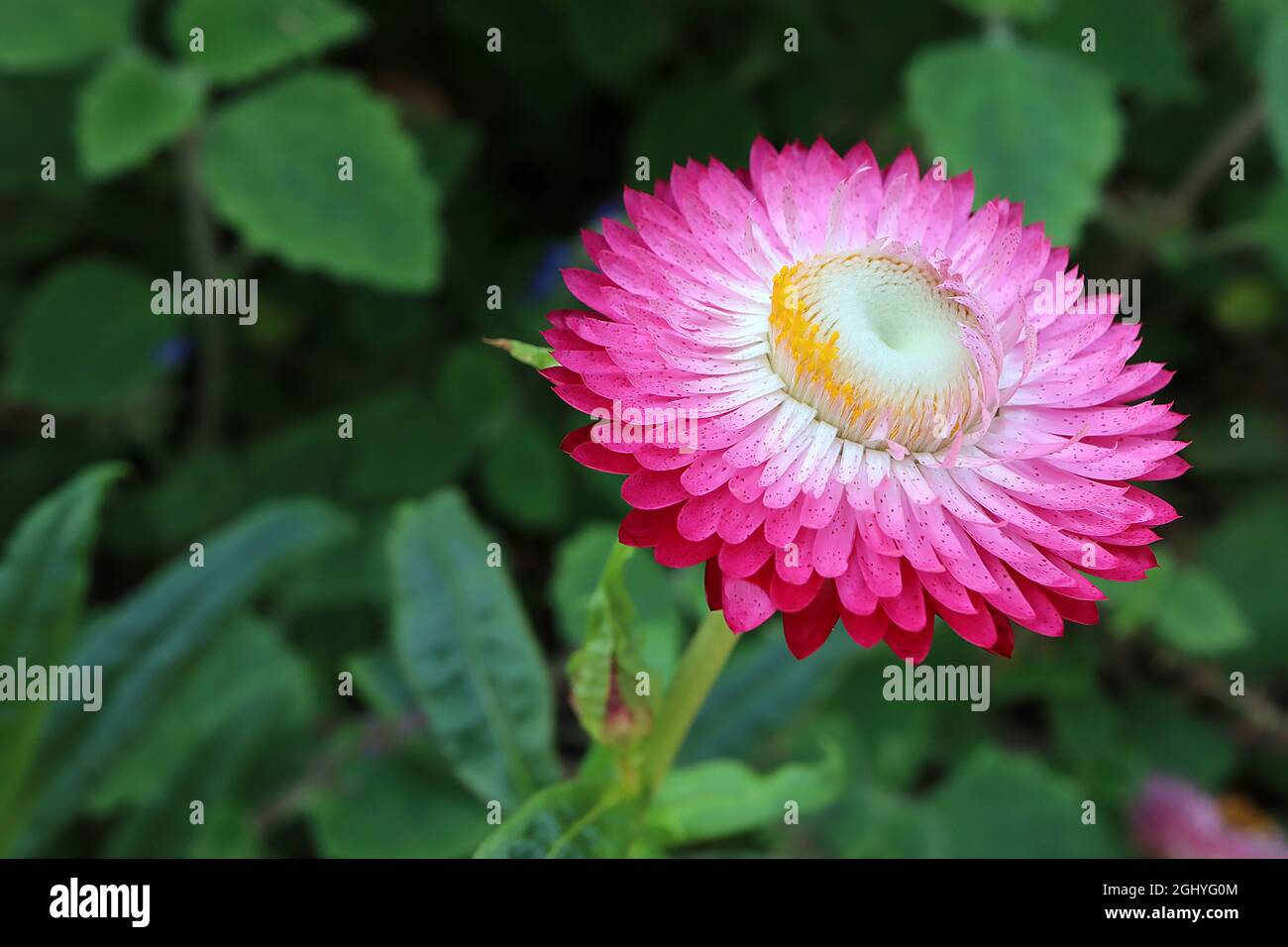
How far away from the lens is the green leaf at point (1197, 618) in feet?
8.07

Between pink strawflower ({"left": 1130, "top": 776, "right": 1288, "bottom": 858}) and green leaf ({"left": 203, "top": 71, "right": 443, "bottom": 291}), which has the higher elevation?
green leaf ({"left": 203, "top": 71, "right": 443, "bottom": 291})

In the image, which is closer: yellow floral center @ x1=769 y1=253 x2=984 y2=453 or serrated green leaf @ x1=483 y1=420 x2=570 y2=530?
yellow floral center @ x1=769 y1=253 x2=984 y2=453

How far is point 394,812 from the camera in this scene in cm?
216

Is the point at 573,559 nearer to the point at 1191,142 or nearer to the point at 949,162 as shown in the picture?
the point at 949,162

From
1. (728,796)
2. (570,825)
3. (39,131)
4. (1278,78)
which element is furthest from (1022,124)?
(39,131)

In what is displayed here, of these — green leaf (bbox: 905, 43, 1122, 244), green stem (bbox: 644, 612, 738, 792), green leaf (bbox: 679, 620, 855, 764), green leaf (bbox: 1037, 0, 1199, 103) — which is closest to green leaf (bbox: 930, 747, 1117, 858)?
green leaf (bbox: 679, 620, 855, 764)

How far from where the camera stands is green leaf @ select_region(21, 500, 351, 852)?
1948mm

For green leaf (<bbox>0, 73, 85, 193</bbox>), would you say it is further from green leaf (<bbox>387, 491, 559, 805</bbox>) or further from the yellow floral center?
the yellow floral center

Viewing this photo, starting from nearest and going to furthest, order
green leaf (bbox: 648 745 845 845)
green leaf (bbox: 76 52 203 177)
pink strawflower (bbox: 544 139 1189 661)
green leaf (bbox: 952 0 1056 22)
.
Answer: pink strawflower (bbox: 544 139 1189 661) → green leaf (bbox: 648 745 845 845) → green leaf (bbox: 76 52 203 177) → green leaf (bbox: 952 0 1056 22)

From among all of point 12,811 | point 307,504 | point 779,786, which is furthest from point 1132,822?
point 12,811

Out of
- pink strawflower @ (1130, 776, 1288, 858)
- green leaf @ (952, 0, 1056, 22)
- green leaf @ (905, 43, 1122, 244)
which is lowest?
pink strawflower @ (1130, 776, 1288, 858)

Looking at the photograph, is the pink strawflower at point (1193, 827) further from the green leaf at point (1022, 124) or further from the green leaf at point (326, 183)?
the green leaf at point (326, 183)

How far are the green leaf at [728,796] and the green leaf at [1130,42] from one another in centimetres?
178

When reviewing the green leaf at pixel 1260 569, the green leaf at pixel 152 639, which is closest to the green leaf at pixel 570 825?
the green leaf at pixel 152 639
